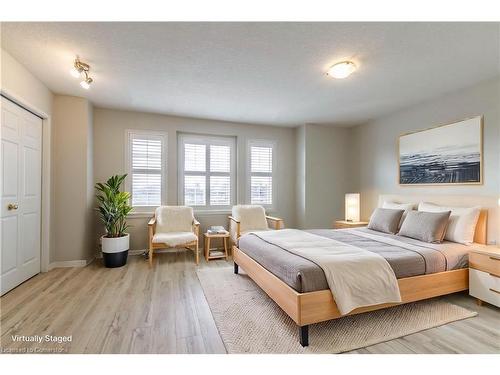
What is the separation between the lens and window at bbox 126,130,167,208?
13.6 feet

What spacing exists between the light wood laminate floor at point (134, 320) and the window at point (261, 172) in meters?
2.35

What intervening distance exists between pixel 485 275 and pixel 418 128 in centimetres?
225

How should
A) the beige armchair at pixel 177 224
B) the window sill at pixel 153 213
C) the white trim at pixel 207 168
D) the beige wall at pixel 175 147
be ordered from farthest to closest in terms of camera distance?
the white trim at pixel 207 168 < the window sill at pixel 153 213 < the beige wall at pixel 175 147 < the beige armchair at pixel 177 224

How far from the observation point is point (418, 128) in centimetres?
362

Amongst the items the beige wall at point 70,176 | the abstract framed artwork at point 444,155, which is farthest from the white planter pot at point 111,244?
the abstract framed artwork at point 444,155

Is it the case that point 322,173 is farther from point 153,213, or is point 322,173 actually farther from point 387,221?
point 153,213

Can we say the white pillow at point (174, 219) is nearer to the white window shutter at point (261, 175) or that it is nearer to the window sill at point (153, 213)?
the window sill at point (153, 213)

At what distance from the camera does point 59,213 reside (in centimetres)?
337

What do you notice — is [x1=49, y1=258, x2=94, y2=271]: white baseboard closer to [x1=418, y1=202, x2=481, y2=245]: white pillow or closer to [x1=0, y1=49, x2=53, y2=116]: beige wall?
[x1=0, y1=49, x2=53, y2=116]: beige wall

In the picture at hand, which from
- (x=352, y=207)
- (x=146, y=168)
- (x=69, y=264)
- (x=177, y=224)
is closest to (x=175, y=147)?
(x=146, y=168)

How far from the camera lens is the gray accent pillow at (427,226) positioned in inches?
106
